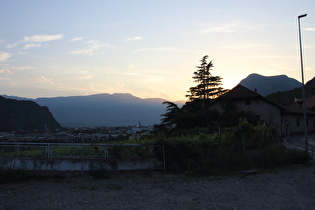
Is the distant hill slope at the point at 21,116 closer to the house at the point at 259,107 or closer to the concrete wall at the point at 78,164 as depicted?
the house at the point at 259,107

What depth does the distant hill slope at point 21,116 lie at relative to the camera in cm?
6302

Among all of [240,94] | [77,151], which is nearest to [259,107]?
[240,94]

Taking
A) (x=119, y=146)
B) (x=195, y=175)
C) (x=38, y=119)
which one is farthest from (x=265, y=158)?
(x=38, y=119)

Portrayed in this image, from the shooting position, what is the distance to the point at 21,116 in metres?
69.4

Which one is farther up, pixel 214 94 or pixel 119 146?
pixel 214 94

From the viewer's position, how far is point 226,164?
15266 millimetres

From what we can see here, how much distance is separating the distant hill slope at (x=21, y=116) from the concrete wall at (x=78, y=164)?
160 ft

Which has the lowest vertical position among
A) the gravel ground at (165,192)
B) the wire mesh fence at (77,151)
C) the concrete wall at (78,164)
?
the gravel ground at (165,192)

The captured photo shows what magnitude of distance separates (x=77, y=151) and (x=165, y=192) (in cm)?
539

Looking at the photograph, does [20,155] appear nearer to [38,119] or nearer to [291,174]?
[291,174]

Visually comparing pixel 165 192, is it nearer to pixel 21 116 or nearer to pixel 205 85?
pixel 205 85

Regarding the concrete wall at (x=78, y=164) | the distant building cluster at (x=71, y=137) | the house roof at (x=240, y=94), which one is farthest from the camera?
the house roof at (x=240, y=94)

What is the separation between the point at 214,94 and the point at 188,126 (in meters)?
18.6

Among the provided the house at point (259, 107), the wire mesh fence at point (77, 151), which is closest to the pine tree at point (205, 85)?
the house at point (259, 107)
